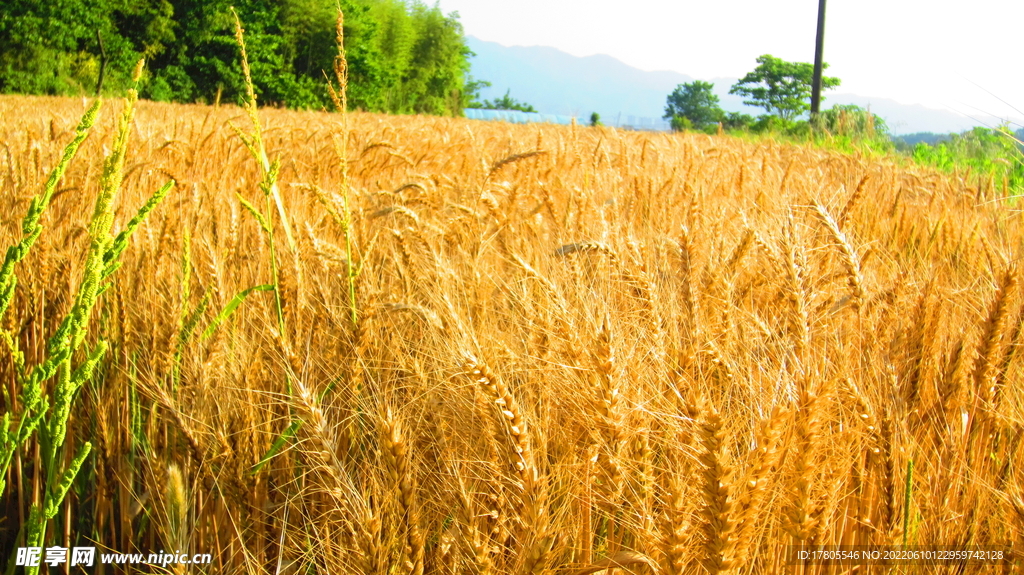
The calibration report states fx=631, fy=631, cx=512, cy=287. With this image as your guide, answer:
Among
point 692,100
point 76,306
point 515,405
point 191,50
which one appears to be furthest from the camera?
point 692,100

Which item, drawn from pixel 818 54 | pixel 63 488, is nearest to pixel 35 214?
pixel 63 488

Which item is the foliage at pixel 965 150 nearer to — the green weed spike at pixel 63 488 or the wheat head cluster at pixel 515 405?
the wheat head cluster at pixel 515 405

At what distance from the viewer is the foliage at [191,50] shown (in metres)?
21.5

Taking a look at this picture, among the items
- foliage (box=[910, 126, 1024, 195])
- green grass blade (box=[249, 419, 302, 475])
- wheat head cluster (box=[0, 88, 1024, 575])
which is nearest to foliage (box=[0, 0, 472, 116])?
foliage (box=[910, 126, 1024, 195])

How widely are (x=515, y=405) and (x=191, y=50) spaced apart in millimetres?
31513

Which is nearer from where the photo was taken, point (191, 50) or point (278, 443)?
point (278, 443)

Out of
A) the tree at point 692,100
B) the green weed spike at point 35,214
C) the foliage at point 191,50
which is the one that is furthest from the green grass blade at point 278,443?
the tree at point 692,100

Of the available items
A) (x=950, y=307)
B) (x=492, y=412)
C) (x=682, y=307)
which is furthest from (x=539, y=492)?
(x=950, y=307)

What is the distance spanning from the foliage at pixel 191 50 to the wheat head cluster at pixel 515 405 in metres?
15.5

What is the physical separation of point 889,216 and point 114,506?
114 inches

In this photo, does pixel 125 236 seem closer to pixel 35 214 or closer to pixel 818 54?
pixel 35 214

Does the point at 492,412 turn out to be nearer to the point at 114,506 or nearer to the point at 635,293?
the point at 114,506

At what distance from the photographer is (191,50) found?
2716 cm

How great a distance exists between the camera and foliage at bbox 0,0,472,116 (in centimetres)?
2147
